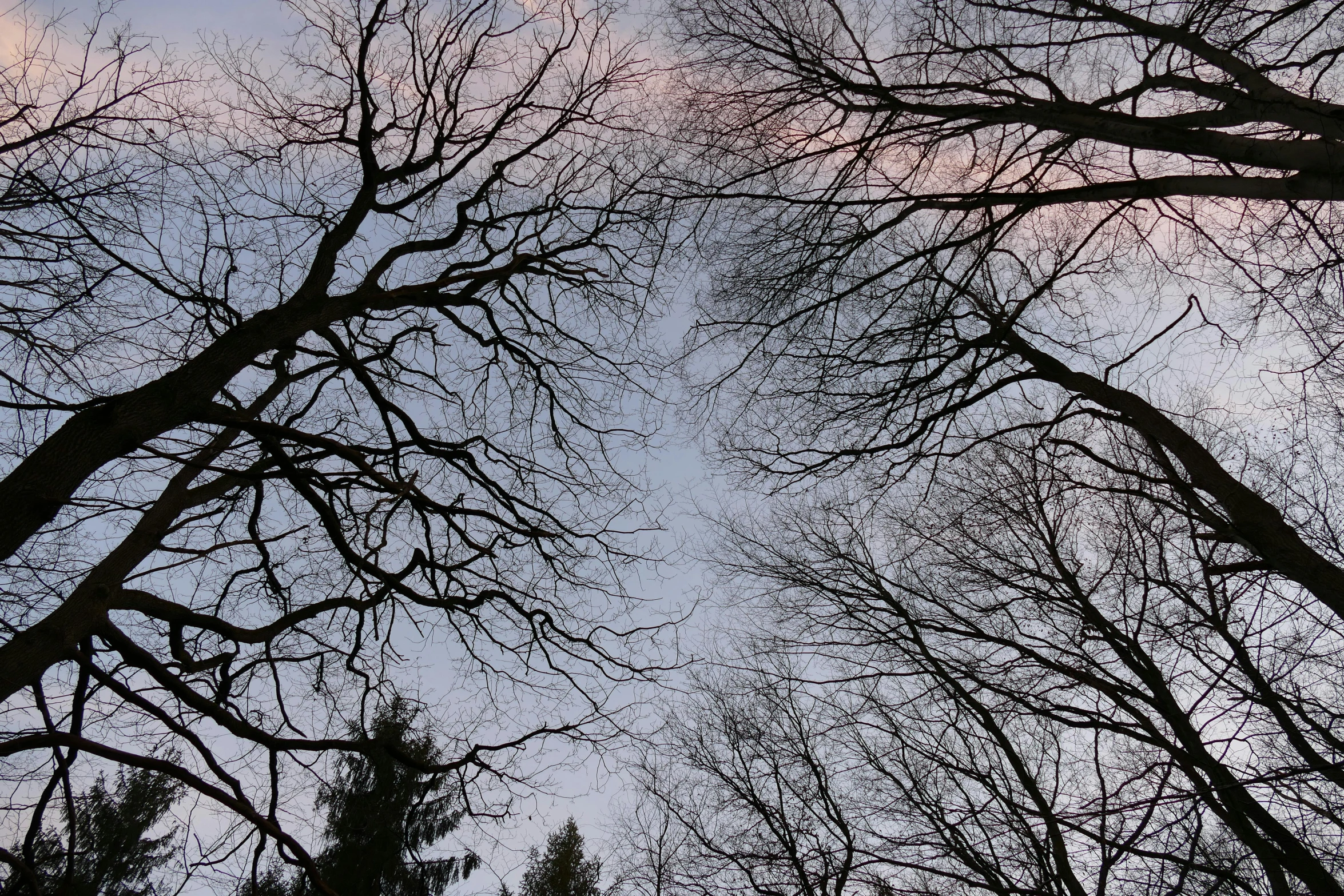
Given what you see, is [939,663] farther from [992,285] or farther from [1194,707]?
[992,285]

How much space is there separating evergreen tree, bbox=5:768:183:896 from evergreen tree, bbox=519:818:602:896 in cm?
1809

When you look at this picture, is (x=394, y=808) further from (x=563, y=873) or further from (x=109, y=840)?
(x=563, y=873)

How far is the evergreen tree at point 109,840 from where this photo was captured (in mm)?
3723

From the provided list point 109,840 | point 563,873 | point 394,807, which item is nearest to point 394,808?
point 394,807

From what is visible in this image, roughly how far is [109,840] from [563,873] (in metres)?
20.1

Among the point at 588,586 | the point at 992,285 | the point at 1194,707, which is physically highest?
the point at 992,285

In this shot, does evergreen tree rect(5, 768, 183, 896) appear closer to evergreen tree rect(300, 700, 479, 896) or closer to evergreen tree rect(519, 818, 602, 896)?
evergreen tree rect(300, 700, 479, 896)

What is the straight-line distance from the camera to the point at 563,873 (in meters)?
21.4

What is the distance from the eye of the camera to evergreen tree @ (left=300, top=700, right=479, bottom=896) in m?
3.95

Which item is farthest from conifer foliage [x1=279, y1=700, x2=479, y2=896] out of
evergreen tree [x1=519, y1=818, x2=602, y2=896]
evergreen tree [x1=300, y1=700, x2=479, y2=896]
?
evergreen tree [x1=519, y1=818, x2=602, y2=896]

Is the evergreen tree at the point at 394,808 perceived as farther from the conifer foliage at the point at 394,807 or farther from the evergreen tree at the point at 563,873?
the evergreen tree at the point at 563,873

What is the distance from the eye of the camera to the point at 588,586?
5.46 metres

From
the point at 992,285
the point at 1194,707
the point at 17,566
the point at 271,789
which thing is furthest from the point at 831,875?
the point at 17,566

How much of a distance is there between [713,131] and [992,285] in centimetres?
212
